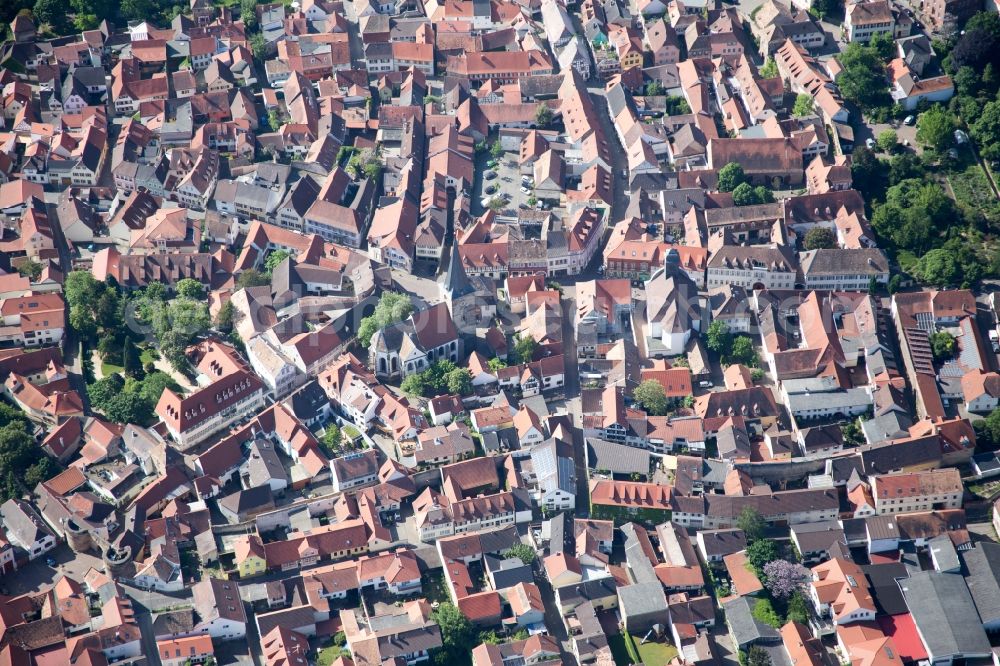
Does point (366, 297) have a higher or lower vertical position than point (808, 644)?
higher

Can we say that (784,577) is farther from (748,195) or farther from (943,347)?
(748,195)

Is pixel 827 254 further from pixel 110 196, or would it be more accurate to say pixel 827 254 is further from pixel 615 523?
pixel 110 196

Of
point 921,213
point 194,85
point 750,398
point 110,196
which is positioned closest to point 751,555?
point 750,398

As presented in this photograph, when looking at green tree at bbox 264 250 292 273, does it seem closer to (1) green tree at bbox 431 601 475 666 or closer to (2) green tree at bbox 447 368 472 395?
(2) green tree at bbox 447 368 472 395

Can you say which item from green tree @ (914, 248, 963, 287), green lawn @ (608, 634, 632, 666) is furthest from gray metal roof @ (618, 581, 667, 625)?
green tree @ (914, 248, 963, 287)

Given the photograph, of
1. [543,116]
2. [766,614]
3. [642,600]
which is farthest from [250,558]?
[543,116]

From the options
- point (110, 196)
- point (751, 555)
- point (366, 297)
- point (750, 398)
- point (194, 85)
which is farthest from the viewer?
point (194, 85)

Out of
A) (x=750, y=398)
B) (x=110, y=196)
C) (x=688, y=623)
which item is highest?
(x=110, y=196)
